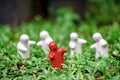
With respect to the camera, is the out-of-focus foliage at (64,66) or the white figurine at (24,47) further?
the white figurine at (24,47)

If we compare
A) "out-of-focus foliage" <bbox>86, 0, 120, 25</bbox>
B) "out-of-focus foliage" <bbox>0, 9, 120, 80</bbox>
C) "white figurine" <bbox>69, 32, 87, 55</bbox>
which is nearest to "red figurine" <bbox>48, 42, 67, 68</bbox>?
"out-of-focus foliage" <bbox>0, 9, 120, 80</bbox>

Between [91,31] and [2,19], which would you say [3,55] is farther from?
[2,19]

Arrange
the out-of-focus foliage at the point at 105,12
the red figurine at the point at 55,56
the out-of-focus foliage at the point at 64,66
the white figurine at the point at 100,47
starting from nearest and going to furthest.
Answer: the out-of-focus foliage at the point at 64,66
the red figurine at the point at 55,56
the white figurine at the point at 100,47
the out-of-focus foliage at the point at 105,12

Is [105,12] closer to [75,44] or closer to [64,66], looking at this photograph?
[75,44]

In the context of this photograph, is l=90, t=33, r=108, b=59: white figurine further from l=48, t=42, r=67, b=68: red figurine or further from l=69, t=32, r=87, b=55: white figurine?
l=48, t=42, r=67, b=68: red figurine

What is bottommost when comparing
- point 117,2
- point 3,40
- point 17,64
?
point 17,64

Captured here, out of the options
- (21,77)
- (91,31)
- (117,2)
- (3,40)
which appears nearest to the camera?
Answer: (21,77)

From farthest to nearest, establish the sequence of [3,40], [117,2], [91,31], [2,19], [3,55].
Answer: [2,19] < [117,2] < [91,31] < [3,40] < [3,55]

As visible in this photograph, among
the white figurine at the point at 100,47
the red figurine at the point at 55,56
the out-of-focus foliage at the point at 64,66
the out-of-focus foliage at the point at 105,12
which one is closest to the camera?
the out-of-focus foliage at the point at 64,66

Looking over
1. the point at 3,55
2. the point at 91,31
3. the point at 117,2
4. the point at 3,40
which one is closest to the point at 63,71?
the point at 3,55

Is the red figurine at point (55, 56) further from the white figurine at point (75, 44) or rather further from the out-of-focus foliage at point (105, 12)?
the out-of-focus foliage at point (105, 12)

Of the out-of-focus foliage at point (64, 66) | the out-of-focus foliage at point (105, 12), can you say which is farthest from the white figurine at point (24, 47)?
the out-of-focus foliage at point (105, 12)
